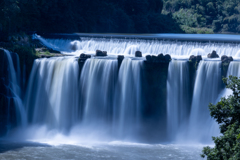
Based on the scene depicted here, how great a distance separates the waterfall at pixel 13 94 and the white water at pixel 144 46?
10.6 m

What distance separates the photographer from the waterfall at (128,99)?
36.8 meters

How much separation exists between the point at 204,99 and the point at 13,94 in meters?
15.9

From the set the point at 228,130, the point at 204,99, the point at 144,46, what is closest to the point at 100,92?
the point at 204,99

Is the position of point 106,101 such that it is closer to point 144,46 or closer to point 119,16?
point 144,46

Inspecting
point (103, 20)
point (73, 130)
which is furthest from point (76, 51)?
point (103, 20)

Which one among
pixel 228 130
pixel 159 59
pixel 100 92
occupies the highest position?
pixel 159 59

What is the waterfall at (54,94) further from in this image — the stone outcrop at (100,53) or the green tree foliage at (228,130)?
the green tree foliage at (228,130)

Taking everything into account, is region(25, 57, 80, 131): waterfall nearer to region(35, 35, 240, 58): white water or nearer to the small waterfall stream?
the small waterfall stream

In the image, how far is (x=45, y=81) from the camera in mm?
38688

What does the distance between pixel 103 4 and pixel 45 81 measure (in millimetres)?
37607

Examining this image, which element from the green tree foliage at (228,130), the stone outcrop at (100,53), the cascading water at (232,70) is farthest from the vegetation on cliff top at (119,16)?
the green tree foliage at (228,130)

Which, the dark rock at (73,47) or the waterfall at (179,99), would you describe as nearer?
the waterfall at (179,99)

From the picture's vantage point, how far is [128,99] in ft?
121

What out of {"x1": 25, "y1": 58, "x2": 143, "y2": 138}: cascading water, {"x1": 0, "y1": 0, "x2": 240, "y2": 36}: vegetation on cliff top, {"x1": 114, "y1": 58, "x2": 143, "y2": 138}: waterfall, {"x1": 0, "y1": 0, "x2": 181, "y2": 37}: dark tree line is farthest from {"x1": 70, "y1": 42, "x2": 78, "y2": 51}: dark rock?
{"x1": 114, "y1": 58, "x2": 143, "y2": 138}: waterfall
